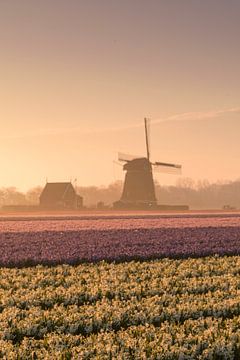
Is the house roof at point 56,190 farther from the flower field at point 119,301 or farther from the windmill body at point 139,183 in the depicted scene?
the flower field at point 119,301

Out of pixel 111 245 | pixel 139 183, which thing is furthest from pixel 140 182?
pixel 111 245

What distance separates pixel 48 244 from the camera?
81.5 feet

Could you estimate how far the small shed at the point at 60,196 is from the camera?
3511 inches

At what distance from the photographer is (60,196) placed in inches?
3536

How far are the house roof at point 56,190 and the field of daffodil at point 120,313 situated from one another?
71.6 m

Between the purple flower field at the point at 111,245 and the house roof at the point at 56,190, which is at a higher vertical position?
the house roof at the point at 56,190

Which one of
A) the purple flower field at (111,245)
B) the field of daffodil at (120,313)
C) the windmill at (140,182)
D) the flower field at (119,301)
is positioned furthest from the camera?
the windmill at (140,182)

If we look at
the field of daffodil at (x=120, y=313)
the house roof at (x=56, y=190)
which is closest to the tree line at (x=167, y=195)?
the house roof at (x=56, y=190)

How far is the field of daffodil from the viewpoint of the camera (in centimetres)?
883

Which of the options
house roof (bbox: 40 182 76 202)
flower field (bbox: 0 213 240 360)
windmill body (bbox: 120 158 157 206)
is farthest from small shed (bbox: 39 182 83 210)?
flower field (bbox: 0 213 240 360)

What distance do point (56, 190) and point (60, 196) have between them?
1322mm

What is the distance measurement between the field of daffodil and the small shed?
70.9 m

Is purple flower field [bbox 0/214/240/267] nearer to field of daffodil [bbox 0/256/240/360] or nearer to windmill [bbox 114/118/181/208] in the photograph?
field of daffodil [bbox 0/256/240/360]

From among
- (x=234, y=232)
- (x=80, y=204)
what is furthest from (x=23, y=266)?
(x=80, y=204)
